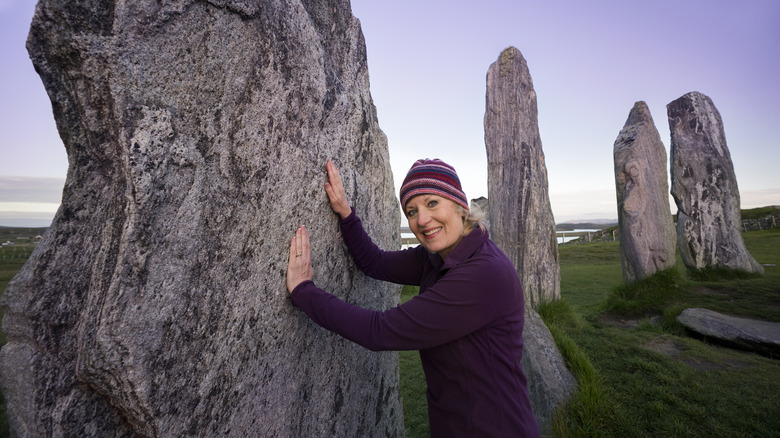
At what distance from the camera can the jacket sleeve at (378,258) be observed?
7.33 ft

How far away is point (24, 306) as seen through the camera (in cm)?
121

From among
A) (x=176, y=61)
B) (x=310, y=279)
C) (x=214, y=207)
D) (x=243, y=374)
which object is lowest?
(x=243, y=374)

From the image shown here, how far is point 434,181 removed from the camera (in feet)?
6.53

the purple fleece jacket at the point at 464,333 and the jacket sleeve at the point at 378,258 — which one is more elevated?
the jacket sleeve at the point at 378,258

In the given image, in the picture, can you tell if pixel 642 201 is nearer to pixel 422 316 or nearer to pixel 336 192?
pixel 336 192

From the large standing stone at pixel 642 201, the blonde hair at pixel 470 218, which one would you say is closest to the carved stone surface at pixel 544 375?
the blonde hair at pixel 470 218

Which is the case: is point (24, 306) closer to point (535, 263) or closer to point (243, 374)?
point (243, 374)

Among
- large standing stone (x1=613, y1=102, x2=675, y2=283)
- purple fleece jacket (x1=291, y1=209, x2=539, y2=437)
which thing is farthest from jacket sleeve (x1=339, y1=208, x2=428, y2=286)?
large standing stone (x1=613, y1=102, x2=675, y2=283)

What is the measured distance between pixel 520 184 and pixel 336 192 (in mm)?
4747

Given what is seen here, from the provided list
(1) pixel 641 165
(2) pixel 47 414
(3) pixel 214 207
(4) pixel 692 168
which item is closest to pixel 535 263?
(1) pixel 641 165

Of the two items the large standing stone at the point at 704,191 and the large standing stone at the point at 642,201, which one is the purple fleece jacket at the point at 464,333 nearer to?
the large standing stone at the point at 642,201

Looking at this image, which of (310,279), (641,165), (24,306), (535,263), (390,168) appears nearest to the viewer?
(24,306)

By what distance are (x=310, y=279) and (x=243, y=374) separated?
19.2 inches

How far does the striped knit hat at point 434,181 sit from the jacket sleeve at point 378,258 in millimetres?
358
